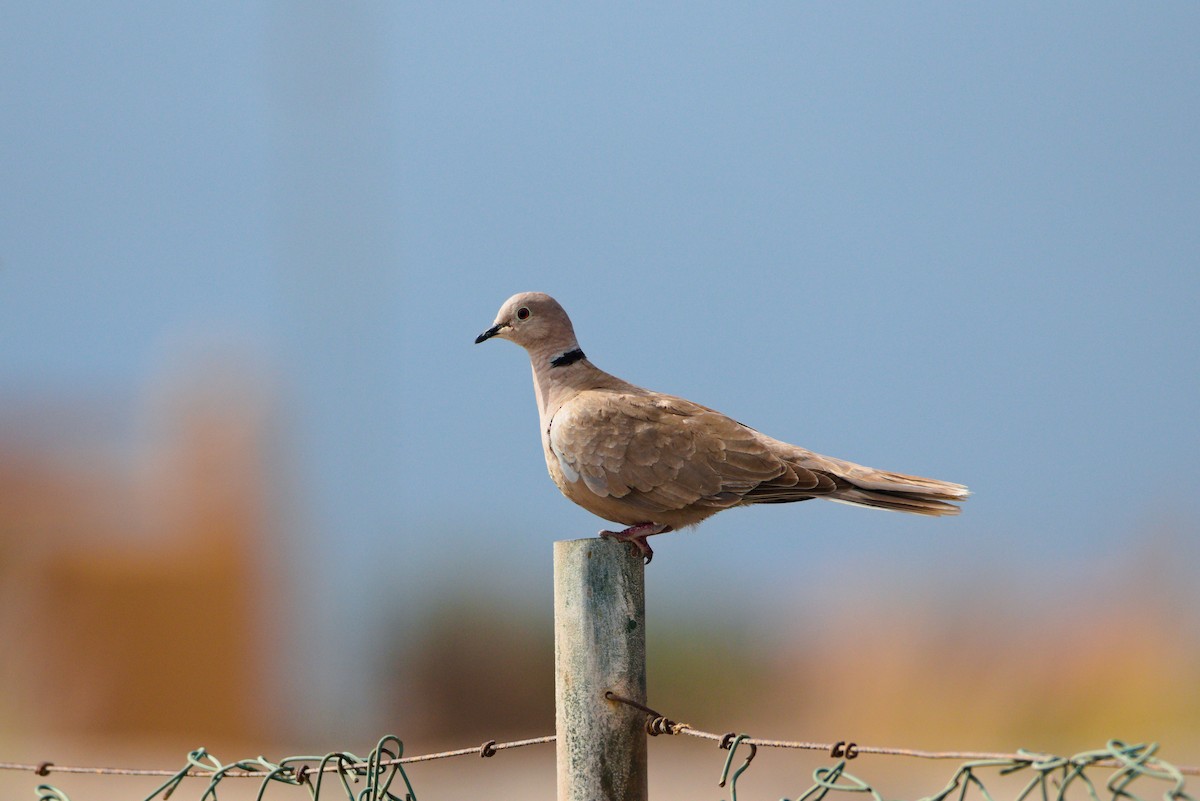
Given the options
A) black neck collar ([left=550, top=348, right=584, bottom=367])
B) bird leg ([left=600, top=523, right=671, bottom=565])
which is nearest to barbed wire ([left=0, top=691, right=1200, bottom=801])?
bird leg ([left=600, top=523, right=671, bottom=565])

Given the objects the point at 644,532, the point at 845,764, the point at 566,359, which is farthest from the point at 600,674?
the point at 566,359

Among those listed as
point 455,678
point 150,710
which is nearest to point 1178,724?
point 455,678

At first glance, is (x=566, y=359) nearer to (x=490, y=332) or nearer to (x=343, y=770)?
(x=490, y=332)

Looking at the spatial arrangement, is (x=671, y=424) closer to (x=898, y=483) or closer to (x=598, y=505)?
(x=598, y=505)

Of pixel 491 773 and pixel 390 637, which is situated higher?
pixel 390 637

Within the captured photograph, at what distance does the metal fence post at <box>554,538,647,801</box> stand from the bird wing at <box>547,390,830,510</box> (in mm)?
1094

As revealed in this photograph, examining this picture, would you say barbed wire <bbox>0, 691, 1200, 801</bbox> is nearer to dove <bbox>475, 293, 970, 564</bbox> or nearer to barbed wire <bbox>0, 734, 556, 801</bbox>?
barbed wire <bbox>0, 734, 556, 801</bbox>

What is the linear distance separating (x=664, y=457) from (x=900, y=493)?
655mm

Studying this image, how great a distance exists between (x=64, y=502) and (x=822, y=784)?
42.2ft

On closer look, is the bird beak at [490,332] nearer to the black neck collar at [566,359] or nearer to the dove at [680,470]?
the black neck collar at [566,359]

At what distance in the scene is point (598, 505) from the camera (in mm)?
3807

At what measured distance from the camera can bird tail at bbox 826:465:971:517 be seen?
11.9 feet

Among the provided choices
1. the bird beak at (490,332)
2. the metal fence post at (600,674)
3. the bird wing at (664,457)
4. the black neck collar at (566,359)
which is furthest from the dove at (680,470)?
the metal fence post at (600,674)

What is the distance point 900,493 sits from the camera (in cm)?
374
